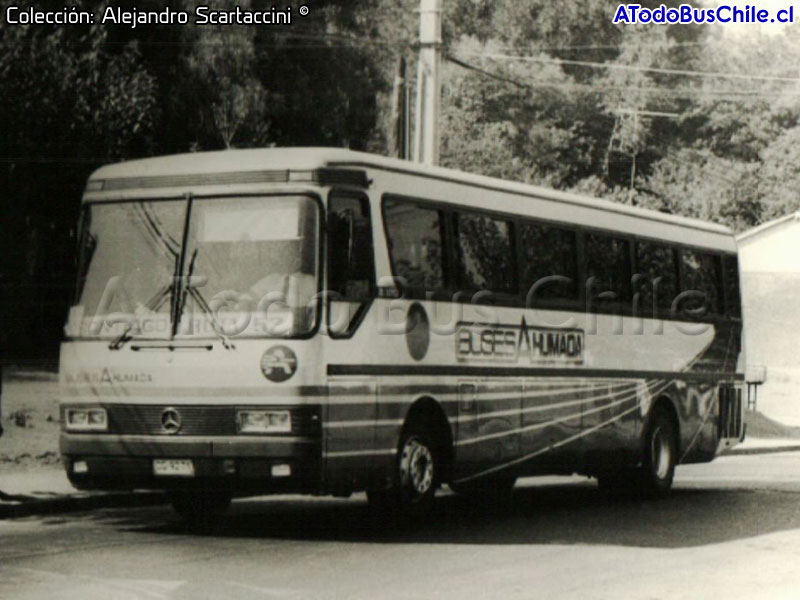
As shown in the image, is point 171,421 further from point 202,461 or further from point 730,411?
point 730,411

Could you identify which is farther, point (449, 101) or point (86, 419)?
point (449, 101)

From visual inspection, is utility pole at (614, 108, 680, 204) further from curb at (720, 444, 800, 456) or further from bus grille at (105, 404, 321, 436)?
bus grille at (105, 404, 321, 436)

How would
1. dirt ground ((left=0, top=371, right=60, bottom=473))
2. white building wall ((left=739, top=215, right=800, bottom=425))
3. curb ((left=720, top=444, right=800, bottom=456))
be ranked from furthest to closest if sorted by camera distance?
white building wall ((left=739, top=215, right=800, bottom=425))
curb ((left=720, top=444, right=800, bottom=456))
dirt ground ((left=0, top=371, right=60, bottom=473))

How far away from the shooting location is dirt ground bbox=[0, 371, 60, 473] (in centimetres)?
2023

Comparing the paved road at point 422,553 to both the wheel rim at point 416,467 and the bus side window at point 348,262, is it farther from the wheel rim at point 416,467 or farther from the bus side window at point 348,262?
the bus side window at point 348,262

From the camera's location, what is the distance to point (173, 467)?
1362 cm

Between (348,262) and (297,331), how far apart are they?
0.75m

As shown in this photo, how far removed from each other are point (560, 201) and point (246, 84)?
40.1ft

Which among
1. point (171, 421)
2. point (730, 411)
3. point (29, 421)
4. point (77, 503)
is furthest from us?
point (29, 421)

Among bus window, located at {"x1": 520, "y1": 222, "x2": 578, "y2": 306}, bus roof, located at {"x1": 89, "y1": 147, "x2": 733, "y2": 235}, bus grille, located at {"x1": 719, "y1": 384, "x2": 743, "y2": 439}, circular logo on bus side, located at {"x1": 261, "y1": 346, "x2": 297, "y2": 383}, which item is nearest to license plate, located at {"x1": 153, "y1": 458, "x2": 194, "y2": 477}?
circular logo on bus side, located at {"x1": 261, "y1": 346, "x2": 297, "y2": 383}

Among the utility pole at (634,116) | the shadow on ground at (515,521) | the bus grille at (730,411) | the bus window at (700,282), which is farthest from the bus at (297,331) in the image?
the utility pole at (634,116)

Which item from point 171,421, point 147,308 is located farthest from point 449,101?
point 171,421

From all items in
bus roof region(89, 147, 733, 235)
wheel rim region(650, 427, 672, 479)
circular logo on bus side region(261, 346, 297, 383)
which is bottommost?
wheel rim region(650, 427, 672, 479)

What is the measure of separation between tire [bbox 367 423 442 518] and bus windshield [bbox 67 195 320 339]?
173 cm
